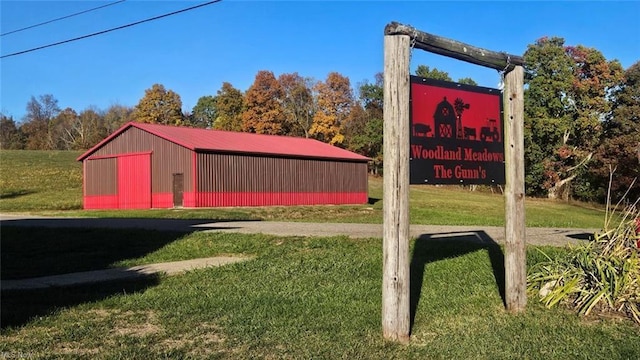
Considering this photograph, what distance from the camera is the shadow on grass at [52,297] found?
5892 millimetres

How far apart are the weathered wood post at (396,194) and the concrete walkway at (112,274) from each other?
473 centimetres

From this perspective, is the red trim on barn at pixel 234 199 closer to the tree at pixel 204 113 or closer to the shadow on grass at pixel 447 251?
the shadow on grass at pixel 447 251

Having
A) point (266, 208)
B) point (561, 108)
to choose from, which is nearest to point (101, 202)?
point (266, 208)

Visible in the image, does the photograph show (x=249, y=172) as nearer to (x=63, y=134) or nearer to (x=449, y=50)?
(x=449, y=50)

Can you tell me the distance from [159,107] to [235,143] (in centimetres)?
5424

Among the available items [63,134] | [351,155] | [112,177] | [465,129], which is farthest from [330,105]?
[465,129]

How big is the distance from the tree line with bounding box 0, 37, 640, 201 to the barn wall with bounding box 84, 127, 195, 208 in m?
23.3

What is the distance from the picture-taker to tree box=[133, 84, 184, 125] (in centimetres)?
8338

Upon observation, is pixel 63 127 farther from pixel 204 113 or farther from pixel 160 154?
pixel 160 154

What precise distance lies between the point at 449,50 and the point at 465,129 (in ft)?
2.92

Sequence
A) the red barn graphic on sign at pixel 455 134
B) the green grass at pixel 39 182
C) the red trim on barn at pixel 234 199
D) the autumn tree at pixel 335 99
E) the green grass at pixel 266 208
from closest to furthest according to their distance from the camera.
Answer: the red barn graphic on sign at pixel 455 134, the green grass at pixel 266 208, the red trim on barn at pixel 234 199, the green grass at pixel 39 182, the autumn tree at pixel 335 99

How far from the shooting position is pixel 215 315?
5969 mm

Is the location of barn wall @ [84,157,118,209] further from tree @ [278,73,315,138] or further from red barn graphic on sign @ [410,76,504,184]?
tree @ [278,73,315,138]

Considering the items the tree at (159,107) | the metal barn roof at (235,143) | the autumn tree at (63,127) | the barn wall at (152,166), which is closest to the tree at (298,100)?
the tree at (159,107)
